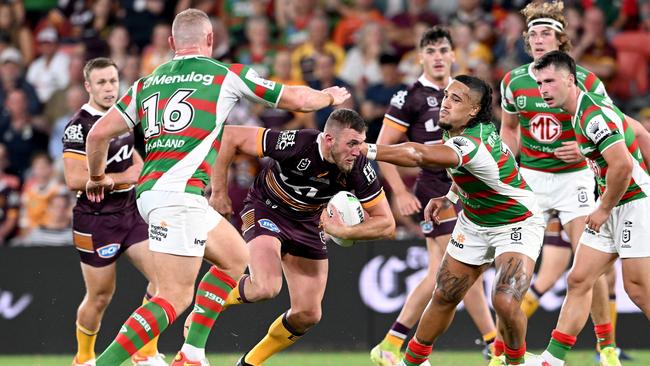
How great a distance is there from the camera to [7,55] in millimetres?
16281

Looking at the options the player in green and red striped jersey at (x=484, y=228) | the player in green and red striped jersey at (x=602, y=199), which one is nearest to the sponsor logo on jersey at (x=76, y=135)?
the player in green and red striped jersey at (x=484, y=228)

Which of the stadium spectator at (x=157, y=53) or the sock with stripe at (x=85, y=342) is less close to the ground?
the stadium spectator at (x=157, y=53)

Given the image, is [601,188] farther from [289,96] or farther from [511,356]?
[289,96]

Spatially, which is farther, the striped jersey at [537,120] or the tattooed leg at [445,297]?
the striped jersey at [537,120]

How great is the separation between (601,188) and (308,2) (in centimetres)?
848

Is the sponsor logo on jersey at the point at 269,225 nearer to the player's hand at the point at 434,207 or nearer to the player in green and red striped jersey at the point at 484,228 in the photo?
the player's hand at the point at 434,207

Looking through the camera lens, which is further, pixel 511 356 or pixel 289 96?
pixel 511 356

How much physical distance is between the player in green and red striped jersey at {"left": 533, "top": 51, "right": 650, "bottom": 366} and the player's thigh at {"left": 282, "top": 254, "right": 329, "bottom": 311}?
1850mm

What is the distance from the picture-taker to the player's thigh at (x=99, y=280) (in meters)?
9.40

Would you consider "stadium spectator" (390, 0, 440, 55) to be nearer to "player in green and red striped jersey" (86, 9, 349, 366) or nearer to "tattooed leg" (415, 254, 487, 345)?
"tattooed leg" (415, 254, 487, 345)

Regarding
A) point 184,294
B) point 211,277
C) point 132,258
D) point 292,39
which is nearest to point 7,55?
point 292,39

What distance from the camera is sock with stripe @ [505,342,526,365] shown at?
26.7 ft

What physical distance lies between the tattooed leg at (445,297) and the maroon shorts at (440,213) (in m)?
1.53

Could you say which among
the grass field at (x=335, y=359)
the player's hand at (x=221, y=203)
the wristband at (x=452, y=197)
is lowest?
the grass field at (x=335, y=359)
